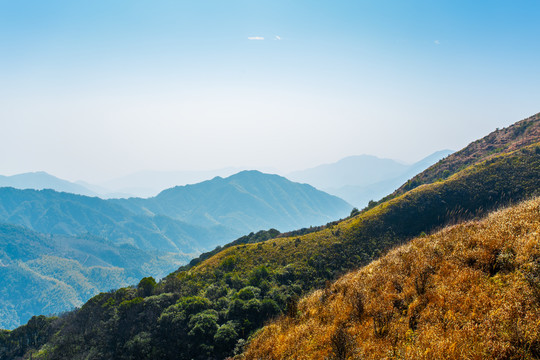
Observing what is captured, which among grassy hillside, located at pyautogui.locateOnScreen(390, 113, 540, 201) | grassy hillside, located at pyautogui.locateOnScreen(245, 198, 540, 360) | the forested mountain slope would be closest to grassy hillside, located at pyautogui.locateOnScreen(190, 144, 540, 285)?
the forested mountain slope

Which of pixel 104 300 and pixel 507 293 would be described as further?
pixel 104 300

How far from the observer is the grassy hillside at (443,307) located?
9.15 meters

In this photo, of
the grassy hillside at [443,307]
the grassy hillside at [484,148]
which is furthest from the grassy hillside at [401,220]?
the grassy hillside at [443,307]

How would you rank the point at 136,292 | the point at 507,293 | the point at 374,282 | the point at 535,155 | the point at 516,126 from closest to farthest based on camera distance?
1. the point at 507,293
2. the point at 374,282
3. the point at 136,292
4. the point at 535,155
5. the point at 516,126

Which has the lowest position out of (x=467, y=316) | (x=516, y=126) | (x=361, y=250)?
(x=361, y=250)

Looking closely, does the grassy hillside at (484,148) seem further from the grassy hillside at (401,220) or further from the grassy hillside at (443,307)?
the grassy hillside at (443,307)

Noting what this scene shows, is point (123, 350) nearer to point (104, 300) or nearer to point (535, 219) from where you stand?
point (104, 300)

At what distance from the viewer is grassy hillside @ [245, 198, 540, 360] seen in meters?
9.15

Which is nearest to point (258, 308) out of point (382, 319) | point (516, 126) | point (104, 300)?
point (382, 319)

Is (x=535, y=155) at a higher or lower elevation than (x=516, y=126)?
lower

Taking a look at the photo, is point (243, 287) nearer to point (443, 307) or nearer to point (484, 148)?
point (443, 307)

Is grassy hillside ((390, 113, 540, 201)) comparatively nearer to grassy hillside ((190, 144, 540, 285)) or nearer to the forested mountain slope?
grassy hillside ((190, 144, 540, 285))

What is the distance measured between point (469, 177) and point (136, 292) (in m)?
80.1

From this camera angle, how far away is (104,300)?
177 feet
